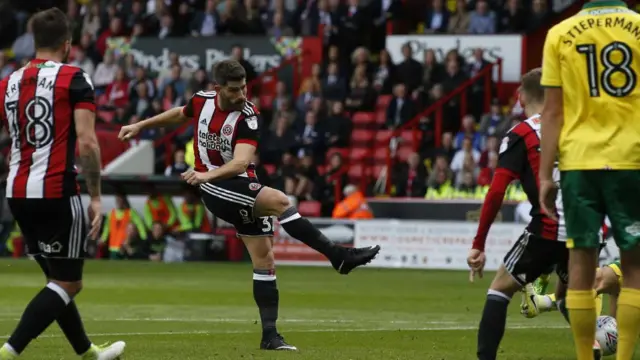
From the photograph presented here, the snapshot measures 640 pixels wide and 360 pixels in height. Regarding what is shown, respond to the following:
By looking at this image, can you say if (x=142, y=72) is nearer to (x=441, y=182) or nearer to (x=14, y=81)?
(x=441, y=182)

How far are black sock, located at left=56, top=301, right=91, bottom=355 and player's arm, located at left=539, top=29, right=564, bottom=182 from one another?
301 centimetres

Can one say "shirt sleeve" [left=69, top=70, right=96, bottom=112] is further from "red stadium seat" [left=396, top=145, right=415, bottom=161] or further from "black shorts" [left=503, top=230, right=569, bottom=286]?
"red stadium seat" [left=396, top=145, right=415, bottom=161]

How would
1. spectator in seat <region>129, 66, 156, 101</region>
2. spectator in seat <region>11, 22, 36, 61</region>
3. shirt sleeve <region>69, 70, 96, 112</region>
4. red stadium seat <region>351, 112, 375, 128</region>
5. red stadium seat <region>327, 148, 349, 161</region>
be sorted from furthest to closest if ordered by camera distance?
spectator in seat <region>11, 22, 36, 61</region>
spectator in seat <region>129, 66, 156, 101</region>
red stadium seat <region>351, 112, 375, 128</region>
red stadium seat <region>327, 148, 349, 161</region>
shirt sleeve <region>69, 70, 96, 112</region>

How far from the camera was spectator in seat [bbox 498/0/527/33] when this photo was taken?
2853 cm

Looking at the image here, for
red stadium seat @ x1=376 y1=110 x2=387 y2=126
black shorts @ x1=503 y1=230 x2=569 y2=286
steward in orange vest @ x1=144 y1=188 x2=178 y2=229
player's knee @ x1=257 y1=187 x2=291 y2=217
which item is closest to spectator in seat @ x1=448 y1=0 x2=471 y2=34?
red stadium seat @ x1=376 y1=110 x2=387 y2=126

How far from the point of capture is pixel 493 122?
1044 inches

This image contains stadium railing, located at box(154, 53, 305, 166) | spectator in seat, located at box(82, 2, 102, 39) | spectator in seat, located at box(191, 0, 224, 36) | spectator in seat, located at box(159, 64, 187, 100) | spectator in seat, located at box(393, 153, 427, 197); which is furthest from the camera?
spectator in seat, located at box(82, 2, 102, 39)

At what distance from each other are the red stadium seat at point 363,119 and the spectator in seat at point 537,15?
11.9ft

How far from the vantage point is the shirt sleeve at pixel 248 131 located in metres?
10.4

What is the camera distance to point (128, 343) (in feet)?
35.6

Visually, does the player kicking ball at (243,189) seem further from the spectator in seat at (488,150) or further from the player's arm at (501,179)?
the spectator in seat at (488,150)

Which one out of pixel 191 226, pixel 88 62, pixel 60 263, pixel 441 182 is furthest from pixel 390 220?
pixel 60 263

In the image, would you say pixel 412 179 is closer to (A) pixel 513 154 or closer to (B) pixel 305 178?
(B) pixel 305 178

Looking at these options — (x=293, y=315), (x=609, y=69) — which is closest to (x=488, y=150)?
(x=293, y=315)
